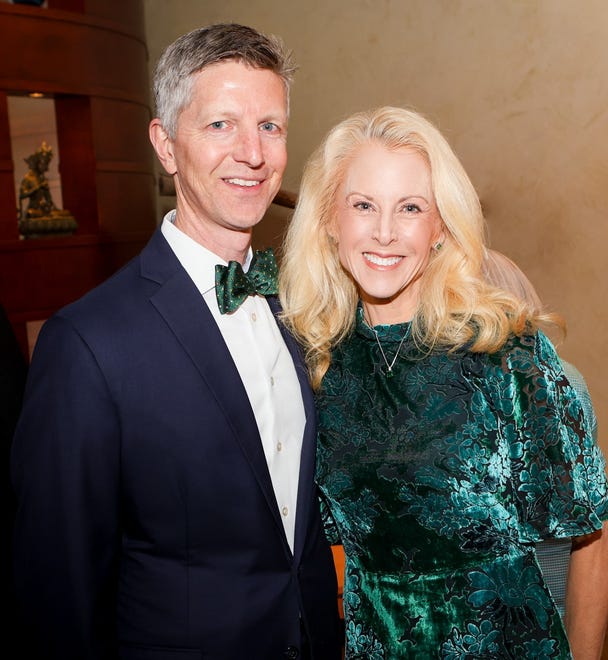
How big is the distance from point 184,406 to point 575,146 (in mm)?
3852

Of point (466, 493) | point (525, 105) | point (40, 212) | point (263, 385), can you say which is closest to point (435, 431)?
point (466, 493)

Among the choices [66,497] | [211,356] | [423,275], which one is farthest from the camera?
[423,275]

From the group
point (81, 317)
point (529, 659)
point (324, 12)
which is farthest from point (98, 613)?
point (324, 12)

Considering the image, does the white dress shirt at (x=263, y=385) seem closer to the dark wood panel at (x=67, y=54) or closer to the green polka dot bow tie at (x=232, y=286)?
the green polka dot bow tie at (x=232, y=286)

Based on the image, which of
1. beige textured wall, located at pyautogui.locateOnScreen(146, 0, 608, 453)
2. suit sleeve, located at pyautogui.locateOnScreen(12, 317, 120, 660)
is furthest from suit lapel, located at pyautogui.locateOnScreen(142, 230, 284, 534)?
beige textured wall, located at pyautogui.locateOnScreen(146, 0, 608, 453)

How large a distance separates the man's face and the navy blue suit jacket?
16 cm

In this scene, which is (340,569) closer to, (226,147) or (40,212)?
(226,147)

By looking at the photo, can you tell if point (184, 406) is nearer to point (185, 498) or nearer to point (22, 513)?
point (185, 498)

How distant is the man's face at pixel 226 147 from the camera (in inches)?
59.4

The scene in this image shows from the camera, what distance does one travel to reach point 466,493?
60.9 inches

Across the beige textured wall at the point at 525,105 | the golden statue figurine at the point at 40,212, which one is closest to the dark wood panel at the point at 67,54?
the golden statue figurine at the point at 40,212

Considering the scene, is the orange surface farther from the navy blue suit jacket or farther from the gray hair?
the gray hair

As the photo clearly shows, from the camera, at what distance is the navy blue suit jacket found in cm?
130

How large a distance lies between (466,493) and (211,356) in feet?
2.01
